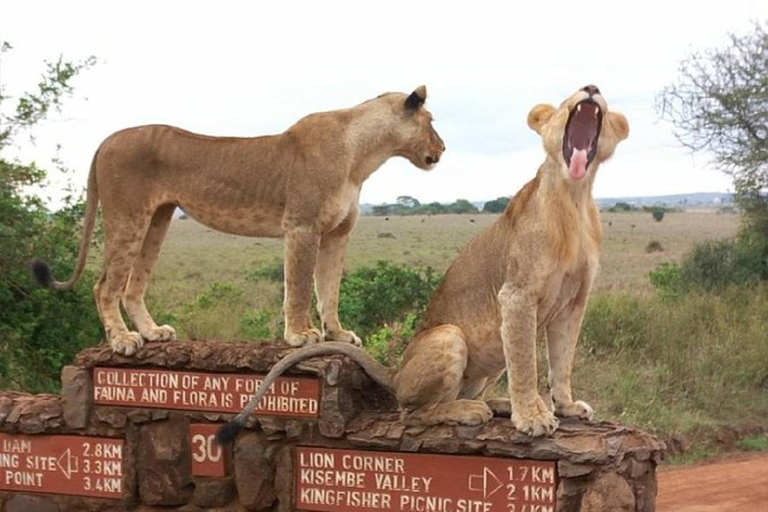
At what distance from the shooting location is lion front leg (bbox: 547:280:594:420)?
541cm

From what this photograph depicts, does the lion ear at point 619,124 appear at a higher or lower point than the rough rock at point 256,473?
higher

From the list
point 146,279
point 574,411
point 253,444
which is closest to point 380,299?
point 146,279

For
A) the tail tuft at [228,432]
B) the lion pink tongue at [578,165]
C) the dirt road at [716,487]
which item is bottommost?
the dirt road at [716,487]

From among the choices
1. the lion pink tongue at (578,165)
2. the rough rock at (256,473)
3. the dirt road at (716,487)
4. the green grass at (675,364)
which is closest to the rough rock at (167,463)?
the rough rock at (256,473)

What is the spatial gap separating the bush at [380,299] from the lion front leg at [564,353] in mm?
7354

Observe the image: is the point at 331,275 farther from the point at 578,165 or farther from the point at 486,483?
the point at 578,165

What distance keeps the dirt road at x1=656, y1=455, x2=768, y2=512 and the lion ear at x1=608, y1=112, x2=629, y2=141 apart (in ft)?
15.9

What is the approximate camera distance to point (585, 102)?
4895mm

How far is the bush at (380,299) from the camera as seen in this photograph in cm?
1313

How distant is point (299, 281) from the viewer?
6.04 meters

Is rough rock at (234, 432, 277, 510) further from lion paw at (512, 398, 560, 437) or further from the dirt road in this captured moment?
the dirt road

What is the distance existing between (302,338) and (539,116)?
189 centimetres

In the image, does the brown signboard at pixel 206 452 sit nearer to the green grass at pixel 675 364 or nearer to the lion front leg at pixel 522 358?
the lion front leg at pixel 522 358

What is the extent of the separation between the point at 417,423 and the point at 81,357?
7.36ft
